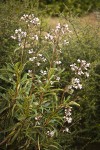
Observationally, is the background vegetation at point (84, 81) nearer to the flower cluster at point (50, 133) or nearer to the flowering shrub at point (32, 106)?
the flowering shrub at point (32, 106)

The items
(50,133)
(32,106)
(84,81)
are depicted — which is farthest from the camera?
(84,81)

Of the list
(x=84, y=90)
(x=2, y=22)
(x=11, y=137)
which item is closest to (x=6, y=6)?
(x=2, y=22)

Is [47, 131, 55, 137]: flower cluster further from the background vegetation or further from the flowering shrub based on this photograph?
the background vegetation

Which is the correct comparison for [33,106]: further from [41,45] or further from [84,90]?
[41,45]

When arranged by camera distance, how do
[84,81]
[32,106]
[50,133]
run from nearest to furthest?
[32,106] < [50,133] < [84,81]

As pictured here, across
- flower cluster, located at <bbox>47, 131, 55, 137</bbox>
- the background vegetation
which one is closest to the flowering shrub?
flower cluster, located at <bbox>47, 131, 55, 137</bbox>

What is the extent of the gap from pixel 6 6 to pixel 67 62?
1501 millimetres

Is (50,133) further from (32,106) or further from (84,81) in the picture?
(84,81)

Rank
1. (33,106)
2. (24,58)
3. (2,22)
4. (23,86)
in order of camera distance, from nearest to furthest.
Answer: (33,106)
(23,86)
(24,58)
(2,22)

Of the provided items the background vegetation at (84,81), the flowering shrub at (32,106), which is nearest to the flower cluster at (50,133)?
the flowering shrub at (32,106)

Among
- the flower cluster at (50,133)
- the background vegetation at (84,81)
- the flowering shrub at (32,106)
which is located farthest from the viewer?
the background vegetation at (84,81)

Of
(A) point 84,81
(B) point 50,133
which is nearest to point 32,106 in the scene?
(B) point 50,133

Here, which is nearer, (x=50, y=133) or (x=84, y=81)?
(x=50, y=133)

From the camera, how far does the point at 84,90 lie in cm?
450
